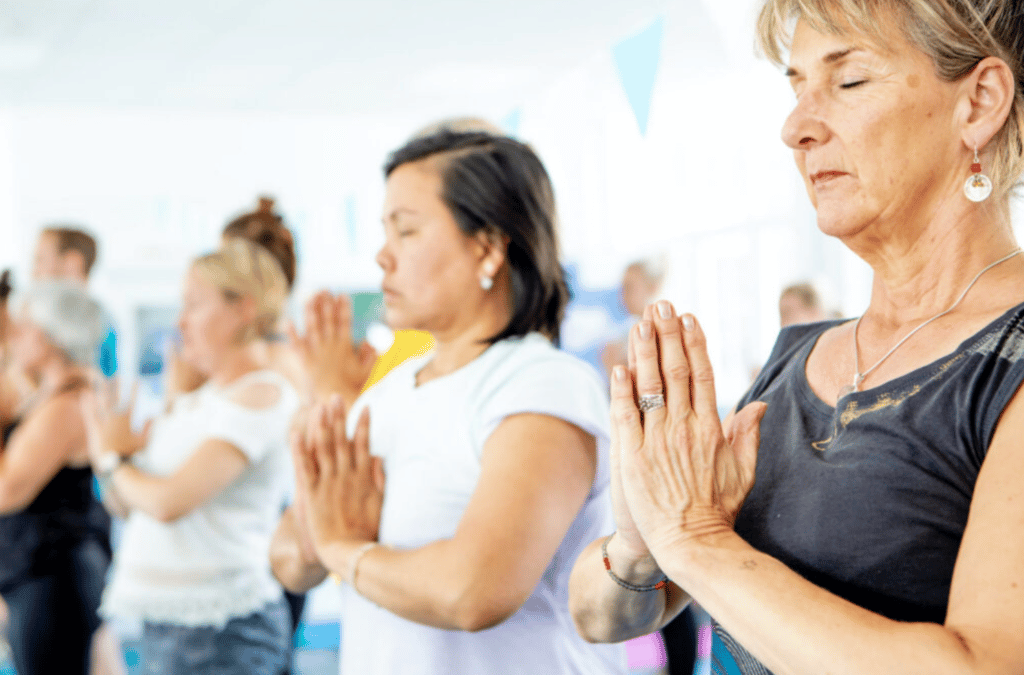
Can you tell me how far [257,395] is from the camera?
2.39m

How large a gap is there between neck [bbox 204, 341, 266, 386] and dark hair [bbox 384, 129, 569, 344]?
3.60ft

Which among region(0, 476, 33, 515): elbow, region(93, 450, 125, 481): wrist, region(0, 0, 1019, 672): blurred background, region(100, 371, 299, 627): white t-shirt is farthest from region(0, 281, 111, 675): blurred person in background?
region(0, 0, 1019, 672): blurred background

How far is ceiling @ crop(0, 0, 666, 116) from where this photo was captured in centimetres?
525

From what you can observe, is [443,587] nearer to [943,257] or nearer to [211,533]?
[943,257]

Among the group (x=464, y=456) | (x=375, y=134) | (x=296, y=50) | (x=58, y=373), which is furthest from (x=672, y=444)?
(x=375, y=134)

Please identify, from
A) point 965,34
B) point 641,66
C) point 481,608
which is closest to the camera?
point 965,34

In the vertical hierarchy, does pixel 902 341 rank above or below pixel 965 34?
below

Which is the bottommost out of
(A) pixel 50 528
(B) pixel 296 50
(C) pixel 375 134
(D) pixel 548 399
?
(A) pixel 50 528

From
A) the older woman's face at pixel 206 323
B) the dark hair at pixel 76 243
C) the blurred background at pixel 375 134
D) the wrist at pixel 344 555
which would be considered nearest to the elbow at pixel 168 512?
the older woman's face at pixel 206 323

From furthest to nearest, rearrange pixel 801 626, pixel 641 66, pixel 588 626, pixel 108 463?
pixel 641 66 → pixel 108 463 → pixel 588 626 → pixel 801 626

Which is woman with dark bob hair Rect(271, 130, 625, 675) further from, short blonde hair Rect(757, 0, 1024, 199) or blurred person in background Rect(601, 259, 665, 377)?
blurred person in background Rect(601, 259, 665, 377)

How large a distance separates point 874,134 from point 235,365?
1.98m

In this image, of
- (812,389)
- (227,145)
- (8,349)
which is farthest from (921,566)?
(227,145)

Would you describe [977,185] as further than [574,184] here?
No
